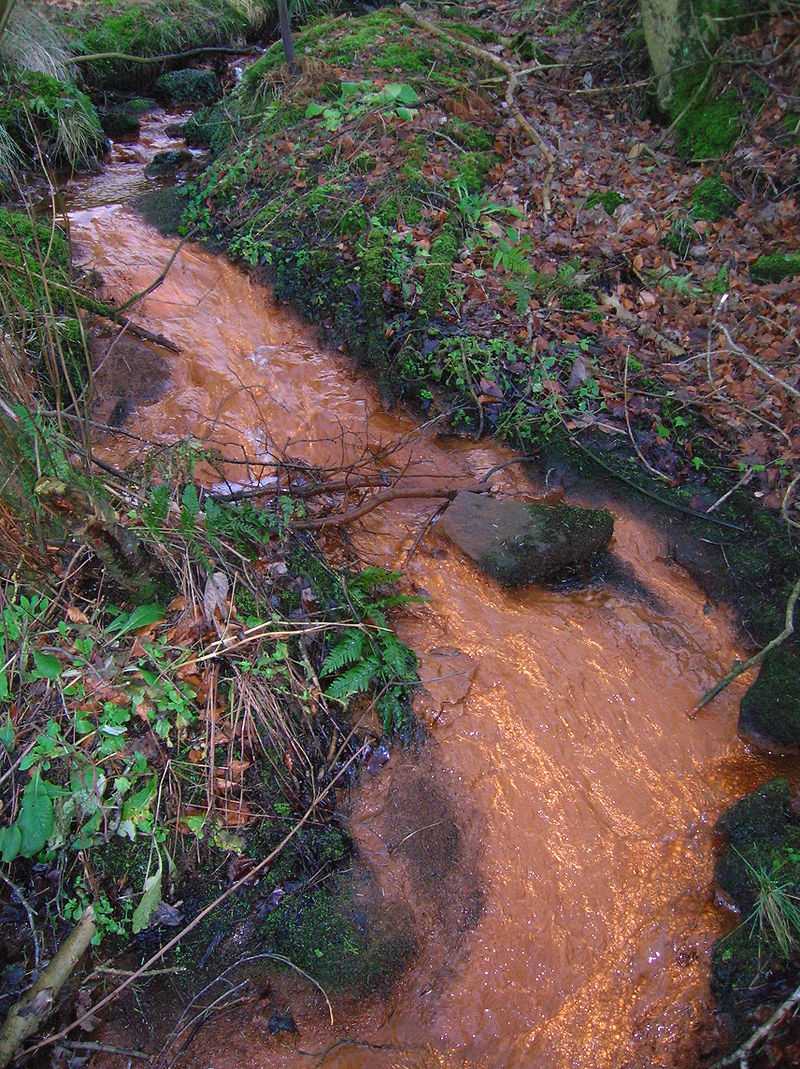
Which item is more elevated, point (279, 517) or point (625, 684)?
point (279, 517)

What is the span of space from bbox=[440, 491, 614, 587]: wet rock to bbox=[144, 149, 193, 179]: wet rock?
Answer: 19.8 ft

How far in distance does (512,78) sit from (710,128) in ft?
7.27

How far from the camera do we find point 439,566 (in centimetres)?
470

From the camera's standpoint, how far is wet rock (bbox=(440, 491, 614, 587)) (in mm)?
4617

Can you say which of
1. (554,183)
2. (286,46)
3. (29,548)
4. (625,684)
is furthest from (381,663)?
(286,46)

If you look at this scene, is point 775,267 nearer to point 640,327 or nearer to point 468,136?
point 640,327

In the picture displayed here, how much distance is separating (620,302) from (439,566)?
9.62ft

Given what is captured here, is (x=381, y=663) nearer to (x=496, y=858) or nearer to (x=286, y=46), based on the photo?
Answer: (x=496, y=858)

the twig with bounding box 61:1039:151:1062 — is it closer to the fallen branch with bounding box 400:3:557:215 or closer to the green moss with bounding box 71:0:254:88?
the fallen branch with bounding box 400:3:557:215

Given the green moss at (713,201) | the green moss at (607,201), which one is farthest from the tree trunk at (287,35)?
the green moss at (713,201)

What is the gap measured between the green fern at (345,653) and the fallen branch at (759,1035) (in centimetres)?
220

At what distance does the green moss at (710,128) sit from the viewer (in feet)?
22.1

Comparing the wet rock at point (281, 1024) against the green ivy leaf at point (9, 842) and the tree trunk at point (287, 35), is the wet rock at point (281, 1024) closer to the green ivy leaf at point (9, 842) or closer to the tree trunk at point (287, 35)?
the green ivy leaf at point (9, 842)

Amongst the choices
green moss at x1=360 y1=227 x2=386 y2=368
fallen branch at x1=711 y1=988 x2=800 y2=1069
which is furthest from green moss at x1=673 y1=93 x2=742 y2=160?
fallen branch at x1=711 y1=988 x2=800 y2=1069
